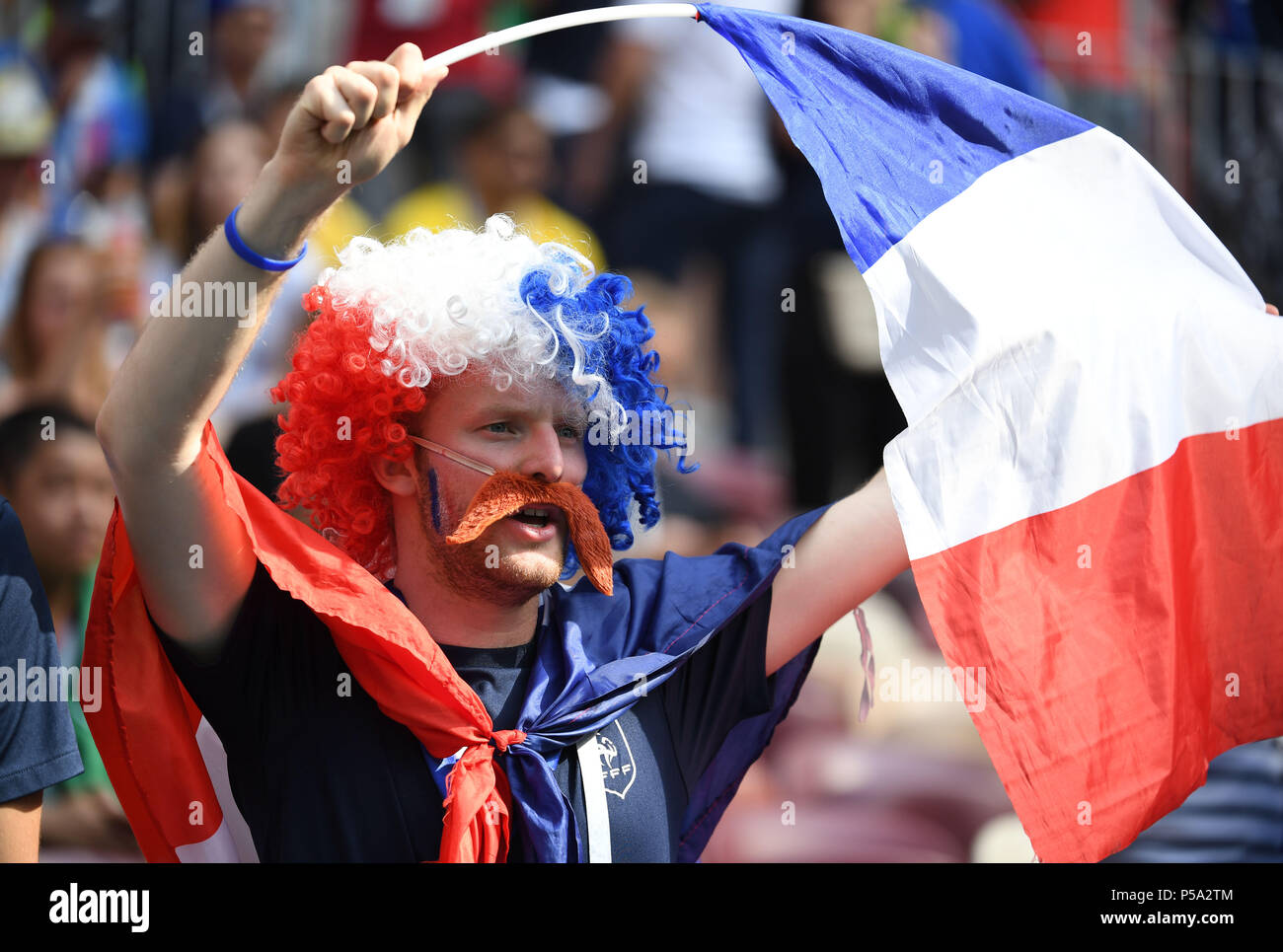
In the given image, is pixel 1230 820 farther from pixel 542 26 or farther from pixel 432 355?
pixel 542 26

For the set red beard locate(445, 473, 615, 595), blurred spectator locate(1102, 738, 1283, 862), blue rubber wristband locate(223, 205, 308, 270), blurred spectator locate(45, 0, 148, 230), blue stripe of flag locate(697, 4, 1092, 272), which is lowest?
blurred spectator locate(1102, 738, 1283, 862)

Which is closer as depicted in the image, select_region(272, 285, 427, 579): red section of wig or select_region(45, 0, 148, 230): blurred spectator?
select_region(272, 285, 427, 579): red section of wig

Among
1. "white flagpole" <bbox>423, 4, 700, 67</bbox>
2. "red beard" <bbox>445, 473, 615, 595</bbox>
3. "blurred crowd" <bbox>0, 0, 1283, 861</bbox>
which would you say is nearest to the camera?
"white flagpole" <bbox>423, 4, 700, 67</bbox>

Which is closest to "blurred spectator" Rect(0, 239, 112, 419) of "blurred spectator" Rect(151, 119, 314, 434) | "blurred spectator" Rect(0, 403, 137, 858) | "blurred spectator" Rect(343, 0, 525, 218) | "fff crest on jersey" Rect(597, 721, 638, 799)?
Result: "blurred spectator" Rect(0, 403, 137, 858)

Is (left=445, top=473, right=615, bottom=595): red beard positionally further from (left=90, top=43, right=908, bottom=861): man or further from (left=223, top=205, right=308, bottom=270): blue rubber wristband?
(left=223, top=205, right=308, bottom=270): blue rubber wristband

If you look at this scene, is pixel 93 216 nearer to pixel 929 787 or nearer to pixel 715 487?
pixel 715 487

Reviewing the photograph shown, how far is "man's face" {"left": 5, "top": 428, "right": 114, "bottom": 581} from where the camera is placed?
4207mm

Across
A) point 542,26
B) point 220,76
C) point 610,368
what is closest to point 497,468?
point 610,368

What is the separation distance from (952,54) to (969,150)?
8.29 feet

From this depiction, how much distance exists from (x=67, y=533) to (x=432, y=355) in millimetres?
2216

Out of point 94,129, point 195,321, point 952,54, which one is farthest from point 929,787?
point 94,129

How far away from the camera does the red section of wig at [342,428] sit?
8.55 ft

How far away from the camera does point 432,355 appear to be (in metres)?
2.58

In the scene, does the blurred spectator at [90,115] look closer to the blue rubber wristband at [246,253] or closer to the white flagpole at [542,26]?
the white flagpole at [542,26]
